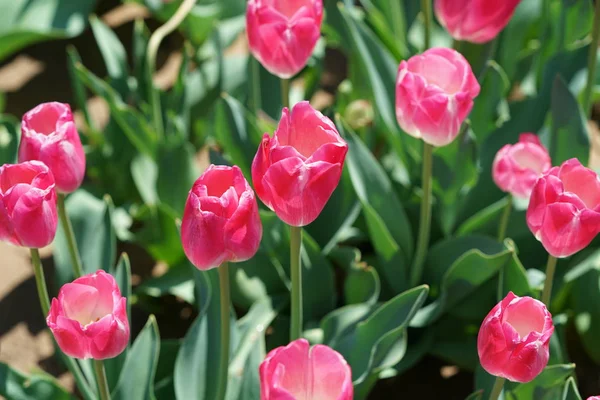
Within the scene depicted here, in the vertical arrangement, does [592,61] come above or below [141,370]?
above

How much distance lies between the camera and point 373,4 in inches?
75.6

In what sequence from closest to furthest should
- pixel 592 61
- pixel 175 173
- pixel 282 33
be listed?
pixel 282 33 < pixel 592 61 < pixel 175 173

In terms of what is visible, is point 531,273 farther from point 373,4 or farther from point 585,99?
point 373,4

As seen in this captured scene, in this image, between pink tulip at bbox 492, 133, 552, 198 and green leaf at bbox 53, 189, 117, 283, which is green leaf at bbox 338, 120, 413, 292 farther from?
green leaf at bbox 53, 189, 117, 283

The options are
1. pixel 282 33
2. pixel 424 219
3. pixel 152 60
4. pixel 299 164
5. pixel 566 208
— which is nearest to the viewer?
pixel 299 164

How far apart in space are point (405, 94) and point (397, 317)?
11.7 inches

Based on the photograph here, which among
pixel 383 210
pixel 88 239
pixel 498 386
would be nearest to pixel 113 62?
pixel 88 239

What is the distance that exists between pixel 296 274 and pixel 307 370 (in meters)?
0.17

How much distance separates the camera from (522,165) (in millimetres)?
1287

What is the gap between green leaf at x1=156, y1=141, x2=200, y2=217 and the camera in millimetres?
1661

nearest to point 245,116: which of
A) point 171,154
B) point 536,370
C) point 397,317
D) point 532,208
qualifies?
point 171,154

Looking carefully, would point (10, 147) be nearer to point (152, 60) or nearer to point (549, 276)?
point (152, 60)

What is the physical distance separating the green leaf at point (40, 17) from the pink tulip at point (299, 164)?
3.99 ft

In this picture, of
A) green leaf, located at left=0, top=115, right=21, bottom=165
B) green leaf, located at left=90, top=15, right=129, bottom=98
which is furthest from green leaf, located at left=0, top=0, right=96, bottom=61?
green leaf, located at left=0, top=115, right=21, bottom=165
